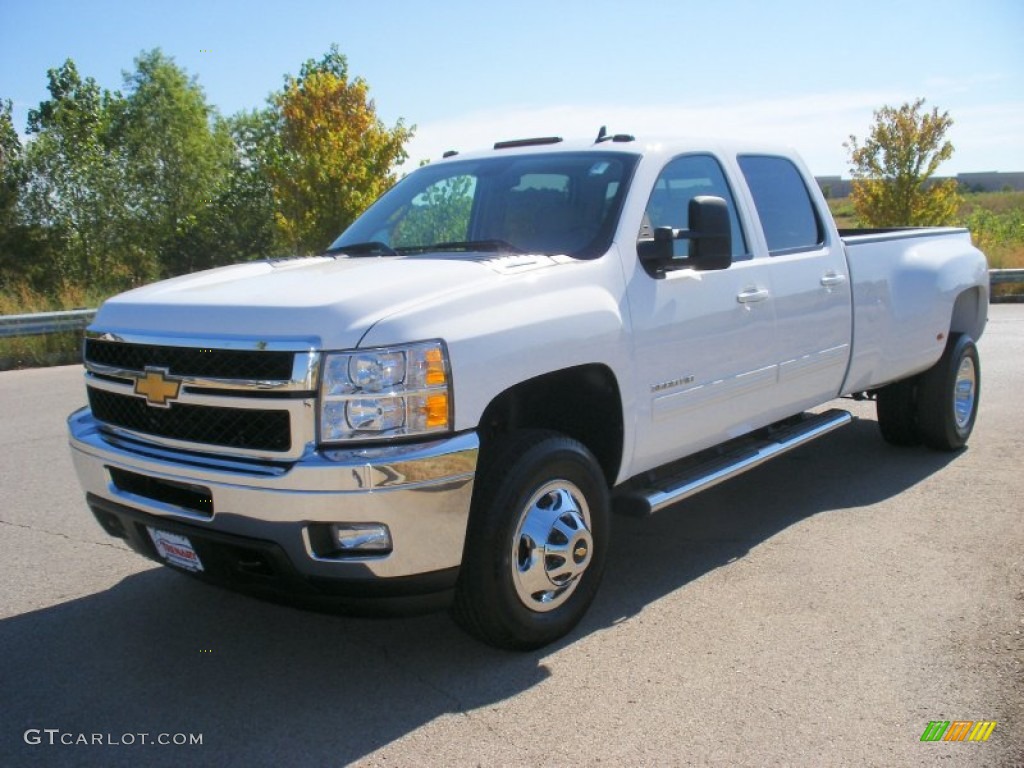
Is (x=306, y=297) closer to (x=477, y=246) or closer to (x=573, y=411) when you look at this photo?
(x=477, y=246)

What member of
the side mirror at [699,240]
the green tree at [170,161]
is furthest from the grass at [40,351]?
the green tree at [170,161]

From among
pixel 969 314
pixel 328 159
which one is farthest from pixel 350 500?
pixel 328 159

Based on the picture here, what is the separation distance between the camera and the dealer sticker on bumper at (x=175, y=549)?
3371mm

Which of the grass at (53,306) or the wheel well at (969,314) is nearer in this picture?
the wheel well at (969,314)

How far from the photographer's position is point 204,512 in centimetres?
330

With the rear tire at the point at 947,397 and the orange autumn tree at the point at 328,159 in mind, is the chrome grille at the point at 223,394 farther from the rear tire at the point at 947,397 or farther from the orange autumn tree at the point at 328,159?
the orange autumn tree at the point at 328,159

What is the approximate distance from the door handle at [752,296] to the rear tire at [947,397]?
2.42 metres

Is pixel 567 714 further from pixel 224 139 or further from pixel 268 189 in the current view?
pixel 224 139

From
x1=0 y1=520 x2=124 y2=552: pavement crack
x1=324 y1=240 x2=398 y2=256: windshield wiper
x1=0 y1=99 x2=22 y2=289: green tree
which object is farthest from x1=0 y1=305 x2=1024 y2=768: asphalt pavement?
x1=0 y1=99 x2=22 y2=289: green tree

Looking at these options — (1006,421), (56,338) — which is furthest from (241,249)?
(1006,421)

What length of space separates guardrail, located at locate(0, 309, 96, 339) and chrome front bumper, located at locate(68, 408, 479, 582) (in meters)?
10.3

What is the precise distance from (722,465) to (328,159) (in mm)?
17043

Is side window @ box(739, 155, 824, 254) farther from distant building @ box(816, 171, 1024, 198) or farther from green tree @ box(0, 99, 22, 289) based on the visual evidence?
distant building @ box(816, 171, 1024, 198)

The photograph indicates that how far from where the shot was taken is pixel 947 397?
6.52m
